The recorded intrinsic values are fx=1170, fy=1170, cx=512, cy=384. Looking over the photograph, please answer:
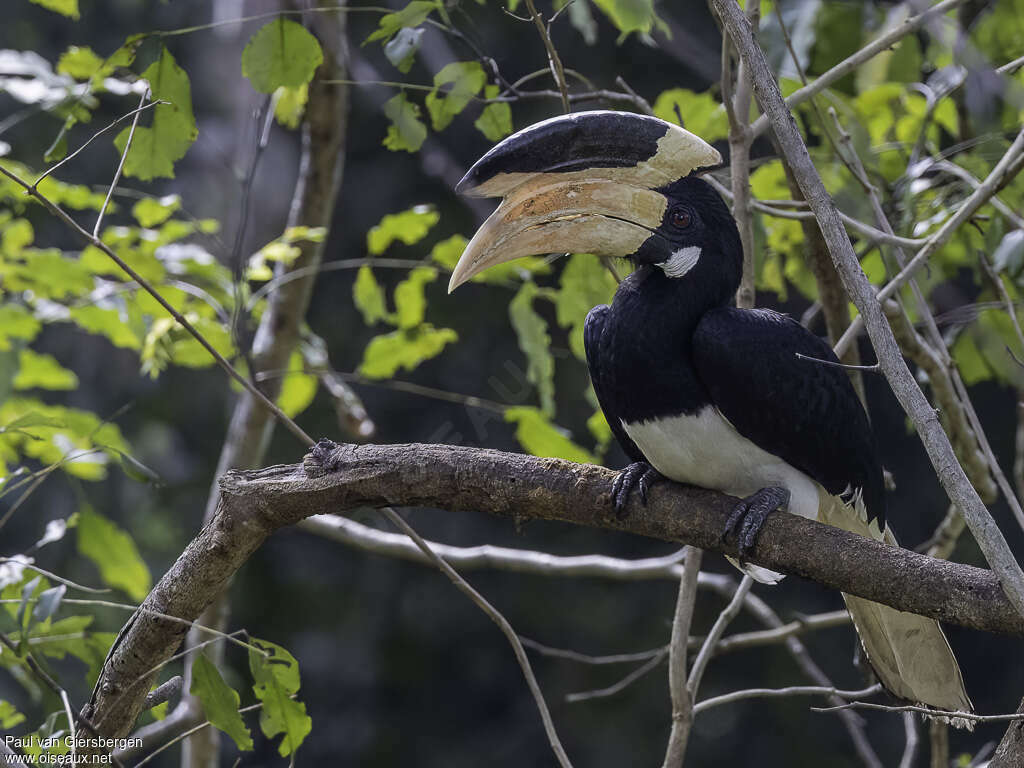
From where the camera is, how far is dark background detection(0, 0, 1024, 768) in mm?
5633

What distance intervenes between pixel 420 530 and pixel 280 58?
13.0 ft

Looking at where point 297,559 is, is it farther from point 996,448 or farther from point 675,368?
point 675,368

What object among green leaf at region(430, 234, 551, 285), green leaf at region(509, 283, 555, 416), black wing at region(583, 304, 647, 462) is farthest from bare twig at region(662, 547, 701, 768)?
green leaf at region(430, 234, 551, 285)

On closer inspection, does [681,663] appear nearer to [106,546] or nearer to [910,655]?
[910,655]

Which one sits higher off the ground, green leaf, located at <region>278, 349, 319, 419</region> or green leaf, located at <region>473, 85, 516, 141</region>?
green leaf, located at <region>473, 85, 516, 141</region>

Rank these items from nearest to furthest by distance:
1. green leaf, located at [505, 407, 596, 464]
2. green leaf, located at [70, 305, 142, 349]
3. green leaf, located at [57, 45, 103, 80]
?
green leaf, located at [57, 45, 103, 80] → green leaf, located at [505, 407, 596, 464] → green leaf, located at [70, 305, 142, 349]

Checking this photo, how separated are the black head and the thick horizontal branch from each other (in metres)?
0.41

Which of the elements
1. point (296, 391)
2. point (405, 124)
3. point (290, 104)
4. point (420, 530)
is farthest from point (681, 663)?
point (420, 530)

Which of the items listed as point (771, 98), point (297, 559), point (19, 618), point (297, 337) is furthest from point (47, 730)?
point (297, 559)

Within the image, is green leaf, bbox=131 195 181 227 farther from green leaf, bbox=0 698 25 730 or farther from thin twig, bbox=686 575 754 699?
thin twig, bbox=686 575 754 699

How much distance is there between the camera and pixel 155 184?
6.42 m

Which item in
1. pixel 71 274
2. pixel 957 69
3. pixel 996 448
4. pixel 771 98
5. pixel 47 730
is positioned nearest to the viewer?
pixel 771 98

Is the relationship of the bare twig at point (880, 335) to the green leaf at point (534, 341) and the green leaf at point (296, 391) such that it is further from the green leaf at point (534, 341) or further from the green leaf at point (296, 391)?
the green leaf at point (296, 391)

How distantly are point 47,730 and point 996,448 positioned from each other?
Result: 14.8 feet
